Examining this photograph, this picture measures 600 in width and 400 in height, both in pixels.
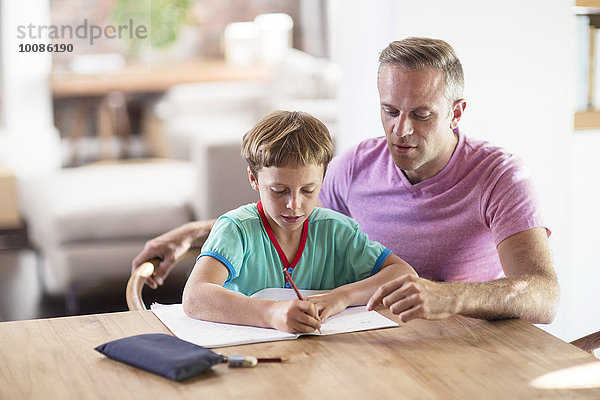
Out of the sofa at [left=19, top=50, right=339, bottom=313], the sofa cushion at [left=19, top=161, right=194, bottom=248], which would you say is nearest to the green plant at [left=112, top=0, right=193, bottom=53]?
the sofa at [left=19, top=50, right=339, bottom=313]

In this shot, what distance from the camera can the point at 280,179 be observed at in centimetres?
152

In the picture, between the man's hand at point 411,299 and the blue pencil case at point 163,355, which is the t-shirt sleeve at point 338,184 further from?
the blue pencil case at point 163,355

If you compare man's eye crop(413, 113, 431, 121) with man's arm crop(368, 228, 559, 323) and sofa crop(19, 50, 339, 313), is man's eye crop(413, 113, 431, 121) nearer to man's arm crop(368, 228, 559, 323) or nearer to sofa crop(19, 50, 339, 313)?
man's arm crop(368, 228, 559, 323)

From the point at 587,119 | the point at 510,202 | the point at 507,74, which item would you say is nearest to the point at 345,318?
the point at 510,202

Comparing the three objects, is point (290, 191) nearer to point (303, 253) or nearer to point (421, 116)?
point (303, 253)

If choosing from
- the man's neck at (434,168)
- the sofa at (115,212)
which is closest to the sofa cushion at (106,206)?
the sofa at (115,212)

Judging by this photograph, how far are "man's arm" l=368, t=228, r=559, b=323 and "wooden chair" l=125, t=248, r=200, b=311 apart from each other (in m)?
0.57

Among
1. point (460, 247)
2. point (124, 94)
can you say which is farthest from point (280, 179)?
point (124, 94)

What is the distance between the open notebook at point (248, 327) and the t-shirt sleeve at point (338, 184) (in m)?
0.51

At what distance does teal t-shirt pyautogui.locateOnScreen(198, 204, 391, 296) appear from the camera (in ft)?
5.13

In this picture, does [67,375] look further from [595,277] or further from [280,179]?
[595,277]

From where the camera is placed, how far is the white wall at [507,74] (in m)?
2.41

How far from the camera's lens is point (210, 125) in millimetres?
6207

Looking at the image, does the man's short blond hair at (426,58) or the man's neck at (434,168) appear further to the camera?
the man's neck at (434,168)
